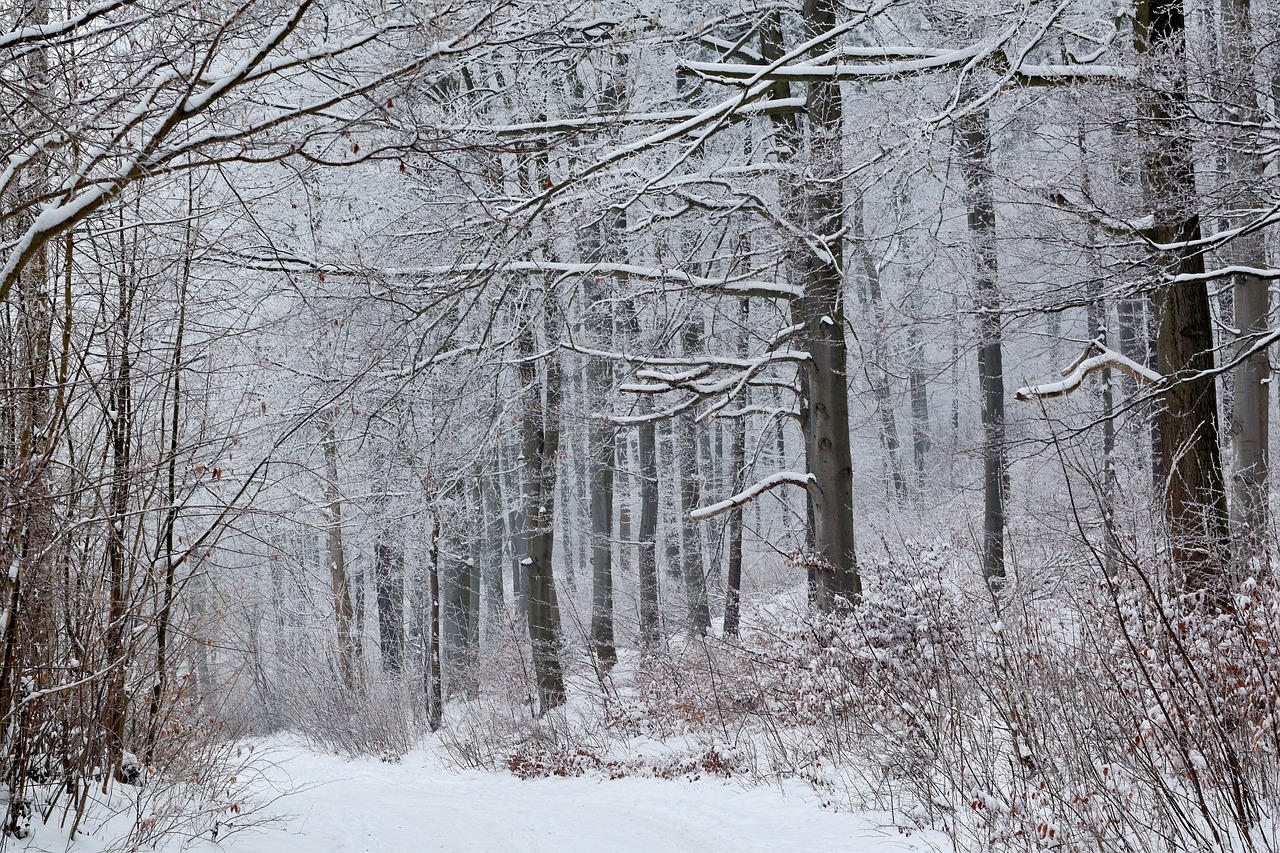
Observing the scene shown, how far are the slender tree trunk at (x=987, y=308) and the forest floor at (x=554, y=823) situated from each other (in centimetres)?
193

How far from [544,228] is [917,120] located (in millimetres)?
3017

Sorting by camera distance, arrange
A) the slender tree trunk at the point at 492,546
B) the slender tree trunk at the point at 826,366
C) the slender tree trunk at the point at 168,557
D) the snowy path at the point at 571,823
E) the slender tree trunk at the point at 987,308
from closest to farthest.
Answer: the slender tree trunk at the point at 168,557 < the snowy path at the point at 571,823 < the slender tree trunk at the point at 987,308 < the slender tree trunk at the point at 826,366 < the slender tree trunk at the point at 492,546

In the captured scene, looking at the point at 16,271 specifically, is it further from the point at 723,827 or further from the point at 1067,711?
the point at 723,827

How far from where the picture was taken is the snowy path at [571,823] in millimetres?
5672

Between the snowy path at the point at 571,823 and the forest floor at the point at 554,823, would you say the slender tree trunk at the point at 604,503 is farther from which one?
the forest floor at the point at 554,823

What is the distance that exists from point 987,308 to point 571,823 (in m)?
5.09

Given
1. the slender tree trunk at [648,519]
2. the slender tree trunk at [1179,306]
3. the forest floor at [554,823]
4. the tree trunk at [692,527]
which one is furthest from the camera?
the slender tree trunk at [648,519]

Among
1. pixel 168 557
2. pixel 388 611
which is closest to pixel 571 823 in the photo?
pixel 168 557

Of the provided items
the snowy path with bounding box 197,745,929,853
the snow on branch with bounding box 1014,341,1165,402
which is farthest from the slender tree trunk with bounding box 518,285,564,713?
the snow on branch with bounding box 1014,341,1165,402

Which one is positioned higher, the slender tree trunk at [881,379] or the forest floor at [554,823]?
the slender tree trunk at [881,379]

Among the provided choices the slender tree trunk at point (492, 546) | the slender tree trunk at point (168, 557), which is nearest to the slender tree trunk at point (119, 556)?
the slender tree trunk at point (168, 557)

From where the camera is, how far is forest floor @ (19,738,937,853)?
18.1 feet

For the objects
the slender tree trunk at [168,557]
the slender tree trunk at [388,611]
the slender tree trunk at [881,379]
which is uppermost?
the slender tree trunk at [881,379]

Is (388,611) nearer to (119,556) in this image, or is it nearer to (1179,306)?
(119,556)
